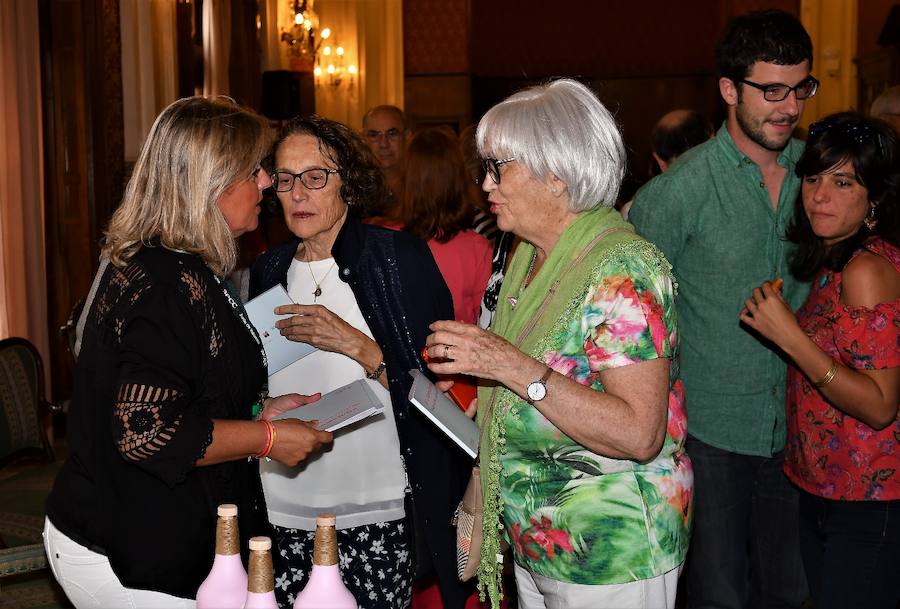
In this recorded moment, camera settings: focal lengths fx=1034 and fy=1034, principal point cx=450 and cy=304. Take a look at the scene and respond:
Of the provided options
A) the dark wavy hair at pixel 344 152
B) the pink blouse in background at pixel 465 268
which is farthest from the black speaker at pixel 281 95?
the dark wavy hair at pixel 344 152

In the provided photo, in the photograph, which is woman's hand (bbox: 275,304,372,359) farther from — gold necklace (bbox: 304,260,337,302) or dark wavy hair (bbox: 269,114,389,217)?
dark wavy hair (bbox: 269,114,389,217)

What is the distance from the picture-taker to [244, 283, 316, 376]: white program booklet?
9.03 ft

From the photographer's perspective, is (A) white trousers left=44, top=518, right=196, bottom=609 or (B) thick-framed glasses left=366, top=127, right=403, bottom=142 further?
(B) thick-framed glasses left=366, top=127, right=403, bottom=142

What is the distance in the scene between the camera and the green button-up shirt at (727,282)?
9.75ft

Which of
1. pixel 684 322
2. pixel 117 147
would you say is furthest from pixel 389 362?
pixel 117 147

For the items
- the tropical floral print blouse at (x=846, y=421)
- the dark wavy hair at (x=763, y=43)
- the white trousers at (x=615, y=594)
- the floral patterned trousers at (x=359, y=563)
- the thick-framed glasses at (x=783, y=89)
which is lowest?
the floral patterned trousers at (x=359, y=563)

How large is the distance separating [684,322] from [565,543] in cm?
110

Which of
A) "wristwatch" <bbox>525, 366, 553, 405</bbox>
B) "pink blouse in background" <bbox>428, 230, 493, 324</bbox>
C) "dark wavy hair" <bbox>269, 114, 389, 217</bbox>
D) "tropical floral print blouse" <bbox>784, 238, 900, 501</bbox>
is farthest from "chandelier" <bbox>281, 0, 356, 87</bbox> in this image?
"wristwatch" <bbox>525, 366, 553, 405</bbox>

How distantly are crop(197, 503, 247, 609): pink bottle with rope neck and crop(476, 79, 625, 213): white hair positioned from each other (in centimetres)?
100

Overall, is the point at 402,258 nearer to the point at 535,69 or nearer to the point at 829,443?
the point at 829,443

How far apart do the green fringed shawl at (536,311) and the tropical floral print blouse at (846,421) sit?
785mm

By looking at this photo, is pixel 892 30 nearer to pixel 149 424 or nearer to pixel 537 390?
pixel 537 390

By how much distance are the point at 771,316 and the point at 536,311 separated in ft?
2.49

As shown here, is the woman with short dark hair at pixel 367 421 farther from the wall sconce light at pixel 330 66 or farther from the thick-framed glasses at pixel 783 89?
the wall sconce light at pixel 330 66
